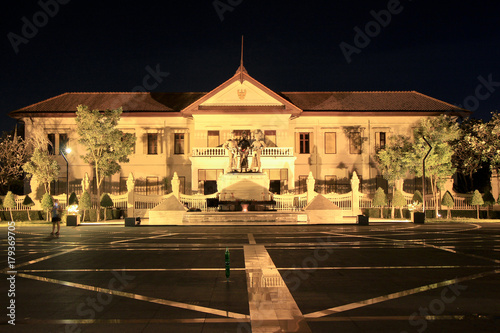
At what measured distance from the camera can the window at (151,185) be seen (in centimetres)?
4172

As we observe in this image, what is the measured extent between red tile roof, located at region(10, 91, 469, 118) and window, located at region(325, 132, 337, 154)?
2428 mm

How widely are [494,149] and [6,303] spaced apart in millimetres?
34362

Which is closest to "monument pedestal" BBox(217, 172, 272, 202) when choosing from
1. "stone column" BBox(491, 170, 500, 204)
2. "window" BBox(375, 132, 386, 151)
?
"window" BBox(375, 132, 386, 151)

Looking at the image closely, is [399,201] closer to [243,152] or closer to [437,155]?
[437,155]

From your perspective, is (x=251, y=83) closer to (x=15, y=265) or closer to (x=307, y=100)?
(x=307, y=100)

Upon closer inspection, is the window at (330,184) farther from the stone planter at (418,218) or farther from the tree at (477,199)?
the stone planter at (418,218)

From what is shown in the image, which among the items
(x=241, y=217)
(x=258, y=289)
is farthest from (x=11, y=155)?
(x=258, y=289)

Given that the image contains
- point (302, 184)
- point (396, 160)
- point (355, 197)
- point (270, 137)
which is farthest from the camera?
point (302, 184)

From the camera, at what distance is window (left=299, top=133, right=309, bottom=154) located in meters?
42.6

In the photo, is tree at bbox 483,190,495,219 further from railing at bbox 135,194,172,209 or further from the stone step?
railing at bbox 135,194,172,209

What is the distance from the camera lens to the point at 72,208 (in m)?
27.9

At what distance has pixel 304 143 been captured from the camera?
140 feet

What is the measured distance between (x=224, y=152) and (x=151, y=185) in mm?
8791

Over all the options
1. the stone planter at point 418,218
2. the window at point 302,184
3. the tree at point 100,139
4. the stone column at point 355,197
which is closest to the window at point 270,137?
the window at point 302,184
